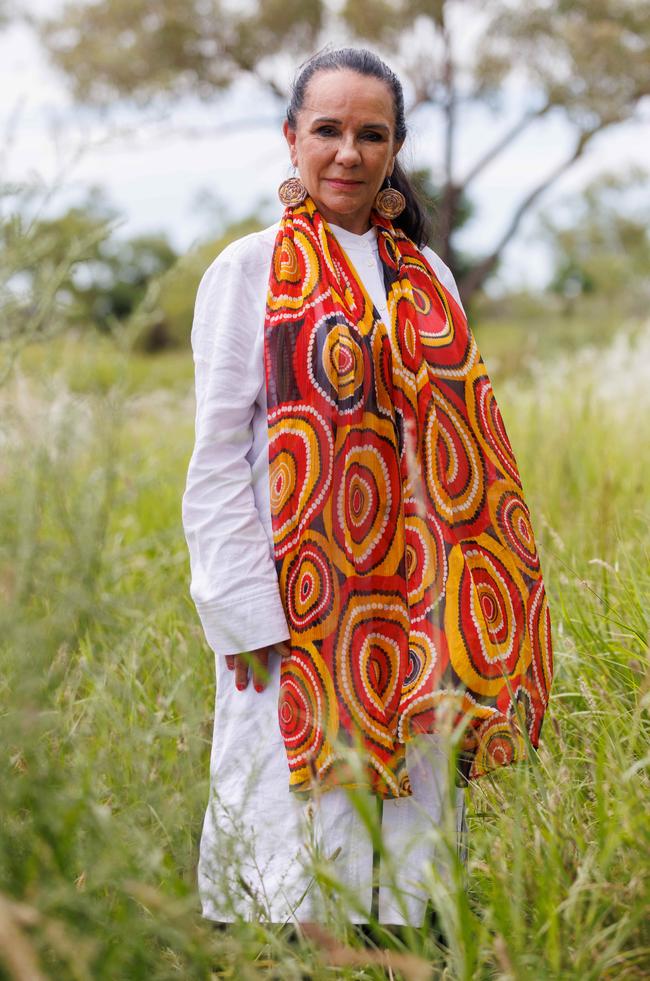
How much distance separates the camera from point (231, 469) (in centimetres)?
177

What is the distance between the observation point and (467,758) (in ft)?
5.78

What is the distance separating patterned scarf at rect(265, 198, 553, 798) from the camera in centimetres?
170

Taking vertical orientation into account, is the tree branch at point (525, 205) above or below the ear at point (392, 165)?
above

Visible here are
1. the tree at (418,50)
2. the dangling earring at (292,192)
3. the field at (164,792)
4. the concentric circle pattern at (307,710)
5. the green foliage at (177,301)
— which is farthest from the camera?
the tree at (418,50)

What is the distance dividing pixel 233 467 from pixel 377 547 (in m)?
0.29

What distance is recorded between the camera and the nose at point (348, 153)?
180 cm

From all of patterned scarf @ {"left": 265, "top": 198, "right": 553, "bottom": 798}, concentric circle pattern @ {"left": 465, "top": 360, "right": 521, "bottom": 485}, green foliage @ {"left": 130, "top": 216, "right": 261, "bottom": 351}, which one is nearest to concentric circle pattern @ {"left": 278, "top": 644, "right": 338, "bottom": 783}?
patterned scarf @ {"left": 265, "top": 198, "right": 553, "bottom": 798}

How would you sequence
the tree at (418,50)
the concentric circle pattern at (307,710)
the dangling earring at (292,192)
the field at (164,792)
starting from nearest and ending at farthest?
the field at (164,792), the concentric circle pattern at (307,710), the dangling earring at (292,192), the tree at (418,50)

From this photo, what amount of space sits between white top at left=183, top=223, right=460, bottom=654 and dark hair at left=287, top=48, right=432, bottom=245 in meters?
0.30

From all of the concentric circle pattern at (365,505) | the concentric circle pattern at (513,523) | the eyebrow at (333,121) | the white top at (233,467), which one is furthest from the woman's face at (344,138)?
the concentric circle pattern at (513,523)

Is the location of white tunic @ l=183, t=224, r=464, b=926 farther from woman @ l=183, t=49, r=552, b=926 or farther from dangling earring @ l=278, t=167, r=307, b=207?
dangling earring @ l=278, t=167, r=307, b=207

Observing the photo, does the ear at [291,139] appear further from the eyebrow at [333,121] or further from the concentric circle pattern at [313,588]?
the concentric circle pattern at [313,588]

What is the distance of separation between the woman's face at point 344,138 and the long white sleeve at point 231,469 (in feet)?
0.59

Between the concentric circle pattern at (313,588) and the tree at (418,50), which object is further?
the tree at (418,50)
